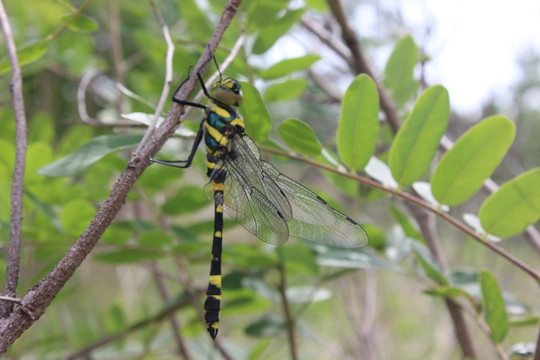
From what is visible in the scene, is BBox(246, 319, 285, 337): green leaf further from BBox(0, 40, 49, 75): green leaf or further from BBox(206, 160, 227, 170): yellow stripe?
BBox(0, 40, 49, 75): green leaf

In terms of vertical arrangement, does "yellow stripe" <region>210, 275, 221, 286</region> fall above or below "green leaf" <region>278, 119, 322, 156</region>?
below

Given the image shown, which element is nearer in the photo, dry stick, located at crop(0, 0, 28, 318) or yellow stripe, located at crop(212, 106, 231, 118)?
dry stick, located at crop(0, 0, 28, 318)

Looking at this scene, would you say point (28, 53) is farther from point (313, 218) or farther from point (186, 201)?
point (313, 218)

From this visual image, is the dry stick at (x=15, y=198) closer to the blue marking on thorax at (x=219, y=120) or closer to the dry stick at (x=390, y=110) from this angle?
the blue marking on thorax at (x=219, y=120)

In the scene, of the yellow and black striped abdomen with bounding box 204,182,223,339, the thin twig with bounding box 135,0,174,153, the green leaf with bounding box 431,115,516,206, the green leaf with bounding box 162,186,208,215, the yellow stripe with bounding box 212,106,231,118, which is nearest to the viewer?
the thin twig with bounding box 135,0,174,153

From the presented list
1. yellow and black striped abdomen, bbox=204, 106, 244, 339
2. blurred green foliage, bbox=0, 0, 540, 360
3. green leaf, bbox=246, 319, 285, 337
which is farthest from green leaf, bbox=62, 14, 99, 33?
green leaf, bbox=246, 319, 285, 337
